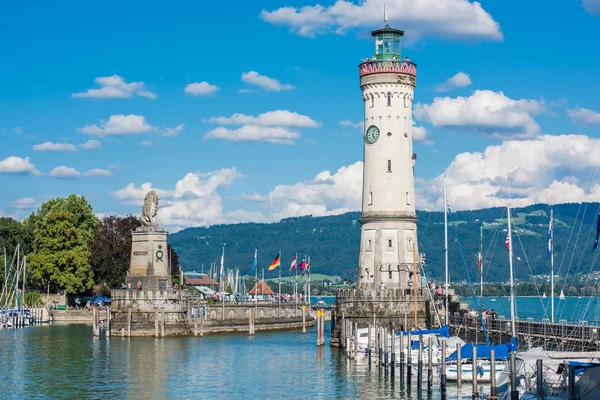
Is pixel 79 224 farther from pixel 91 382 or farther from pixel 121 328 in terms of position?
pixel 91 382

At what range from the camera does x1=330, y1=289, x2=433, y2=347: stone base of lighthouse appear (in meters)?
78.2

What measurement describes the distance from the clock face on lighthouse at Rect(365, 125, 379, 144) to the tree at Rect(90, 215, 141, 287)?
168 feet

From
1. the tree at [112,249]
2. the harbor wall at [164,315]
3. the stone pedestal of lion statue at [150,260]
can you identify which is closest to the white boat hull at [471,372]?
the harbor wall at [164,315]

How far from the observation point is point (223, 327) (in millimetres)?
106875

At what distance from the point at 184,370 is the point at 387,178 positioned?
25245 millimetres

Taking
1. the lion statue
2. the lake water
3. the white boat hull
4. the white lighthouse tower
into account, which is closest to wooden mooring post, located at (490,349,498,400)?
the lake water

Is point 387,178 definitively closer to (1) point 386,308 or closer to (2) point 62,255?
(1) point 386,308

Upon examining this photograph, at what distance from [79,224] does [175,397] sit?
9128cm

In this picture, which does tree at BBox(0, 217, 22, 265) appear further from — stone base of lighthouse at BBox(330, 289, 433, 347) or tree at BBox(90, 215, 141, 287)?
stone base of lighthouse at BBox(330, 289, 433, 347)

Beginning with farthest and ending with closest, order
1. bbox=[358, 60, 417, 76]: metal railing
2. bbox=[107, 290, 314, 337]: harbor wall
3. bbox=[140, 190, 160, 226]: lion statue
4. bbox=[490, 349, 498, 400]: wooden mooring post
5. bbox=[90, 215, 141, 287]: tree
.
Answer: bbox=[90, 215, 141, 287]: tree < bbox=[140, 190, 160, 226]: lion statue < bbox=[107, 290, 314, 337]: harbor wall < bbox=[358, 60, 417, 76]: metal railing < bbox=[490, 349, 498, 400]: wooden mooring post

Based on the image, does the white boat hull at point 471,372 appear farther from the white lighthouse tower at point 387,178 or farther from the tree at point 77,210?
the tree at point 77,210

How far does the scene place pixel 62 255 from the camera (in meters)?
130

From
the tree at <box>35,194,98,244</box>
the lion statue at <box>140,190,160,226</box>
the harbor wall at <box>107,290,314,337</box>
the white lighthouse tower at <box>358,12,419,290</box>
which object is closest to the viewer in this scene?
the white lighthouse tower at <box>358,12,419,290</box>

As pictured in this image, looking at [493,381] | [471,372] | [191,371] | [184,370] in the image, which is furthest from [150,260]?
[493,381]
